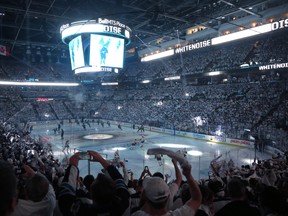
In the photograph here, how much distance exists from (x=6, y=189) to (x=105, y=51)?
763 inches

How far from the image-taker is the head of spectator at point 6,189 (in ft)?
4.66

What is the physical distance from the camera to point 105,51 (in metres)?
19.9

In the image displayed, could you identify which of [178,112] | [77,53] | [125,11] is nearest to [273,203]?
[77,53]

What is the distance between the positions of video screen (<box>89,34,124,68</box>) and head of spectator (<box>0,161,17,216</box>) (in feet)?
61.2

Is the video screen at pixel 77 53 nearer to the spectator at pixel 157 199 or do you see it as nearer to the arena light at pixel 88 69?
the arena light at pixel 88 69

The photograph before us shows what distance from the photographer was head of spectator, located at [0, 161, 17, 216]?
142cm

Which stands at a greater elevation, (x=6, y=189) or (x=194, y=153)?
(x=6, y=189)

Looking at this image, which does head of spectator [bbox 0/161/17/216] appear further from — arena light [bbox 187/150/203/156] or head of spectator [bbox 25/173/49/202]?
arena light [bbox 187/150/203/156]

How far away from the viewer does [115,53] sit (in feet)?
67.4

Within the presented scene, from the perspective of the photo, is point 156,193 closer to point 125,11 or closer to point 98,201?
point 98,201

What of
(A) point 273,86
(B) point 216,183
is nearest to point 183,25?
(A) point 273,86

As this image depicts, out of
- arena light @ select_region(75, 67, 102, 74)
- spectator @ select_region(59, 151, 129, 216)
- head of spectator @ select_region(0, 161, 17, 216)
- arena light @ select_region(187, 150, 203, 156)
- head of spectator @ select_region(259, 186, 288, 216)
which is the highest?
arena light @ select_region(75, 67, 102, 74)

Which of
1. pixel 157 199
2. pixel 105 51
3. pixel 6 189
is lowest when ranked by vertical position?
pixel 157 199

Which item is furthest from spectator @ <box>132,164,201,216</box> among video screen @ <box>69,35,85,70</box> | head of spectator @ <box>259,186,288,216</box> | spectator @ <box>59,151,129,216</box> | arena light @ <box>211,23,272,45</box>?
arena light @ <box>211,23,272,45</box>
